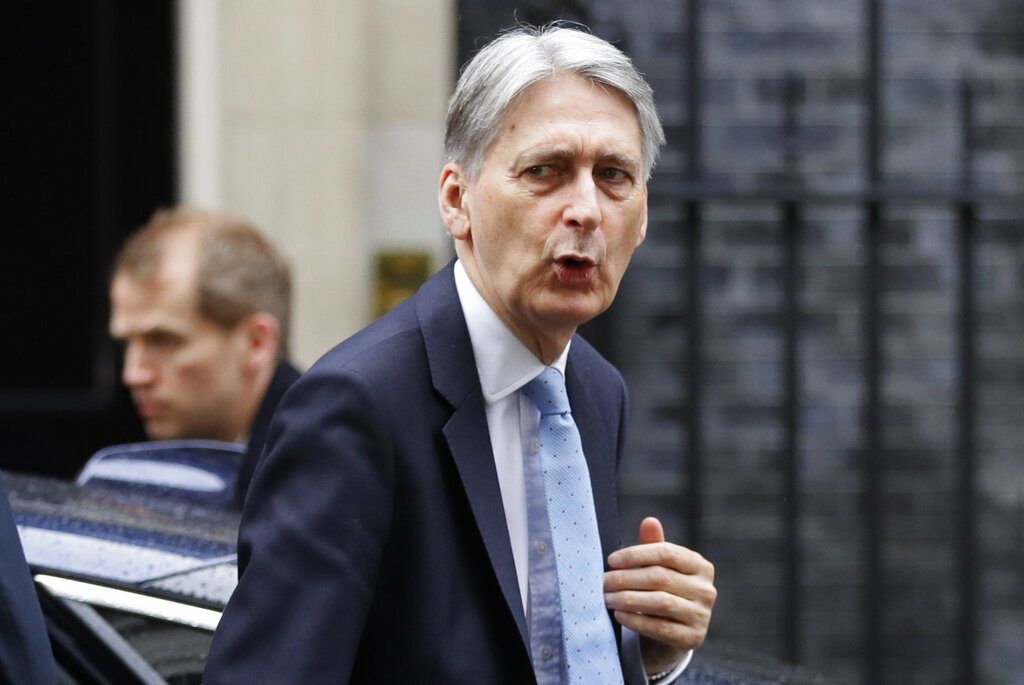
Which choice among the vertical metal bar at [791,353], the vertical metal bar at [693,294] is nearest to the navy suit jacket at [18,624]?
the vertical metal bar at [693,294]

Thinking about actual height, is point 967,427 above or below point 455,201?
below

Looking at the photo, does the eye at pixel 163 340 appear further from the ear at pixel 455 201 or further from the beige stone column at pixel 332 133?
the ear at pixel 455 201

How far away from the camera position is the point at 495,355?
6.61ft

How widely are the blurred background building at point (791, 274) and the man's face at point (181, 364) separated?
1642 mm

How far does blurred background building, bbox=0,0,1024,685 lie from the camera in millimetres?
5355

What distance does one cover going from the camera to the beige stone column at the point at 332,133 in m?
5.37

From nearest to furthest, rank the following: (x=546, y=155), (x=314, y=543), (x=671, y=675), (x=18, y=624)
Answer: (x=18, y=624) < (x=314, y=543) < (x=546, y=155) < (x=671, y=675)

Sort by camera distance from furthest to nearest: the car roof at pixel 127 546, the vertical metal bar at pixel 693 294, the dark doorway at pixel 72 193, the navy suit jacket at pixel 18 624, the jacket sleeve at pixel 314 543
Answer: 1. the dark doorway at pixel 72 193
2. the vertical metal bar at pixel 693 294
3. the car roof at pixel 127 546
4. the jacket sleeve at pixel 314 543
5. the navy suit jacket at pixel 18 624

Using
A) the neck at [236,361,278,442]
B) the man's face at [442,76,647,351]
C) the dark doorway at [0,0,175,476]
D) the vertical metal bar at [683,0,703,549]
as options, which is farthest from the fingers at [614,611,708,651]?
the dark doorway at [0,0,175,476]

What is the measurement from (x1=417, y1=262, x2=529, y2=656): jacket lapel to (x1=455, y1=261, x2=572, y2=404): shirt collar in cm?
1

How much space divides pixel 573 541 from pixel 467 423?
0.20 m

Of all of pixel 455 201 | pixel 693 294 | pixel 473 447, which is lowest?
pixel 693 294

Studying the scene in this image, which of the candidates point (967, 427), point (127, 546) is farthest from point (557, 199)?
point (967, 427)

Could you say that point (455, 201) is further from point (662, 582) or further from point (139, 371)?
point (139, 371)
